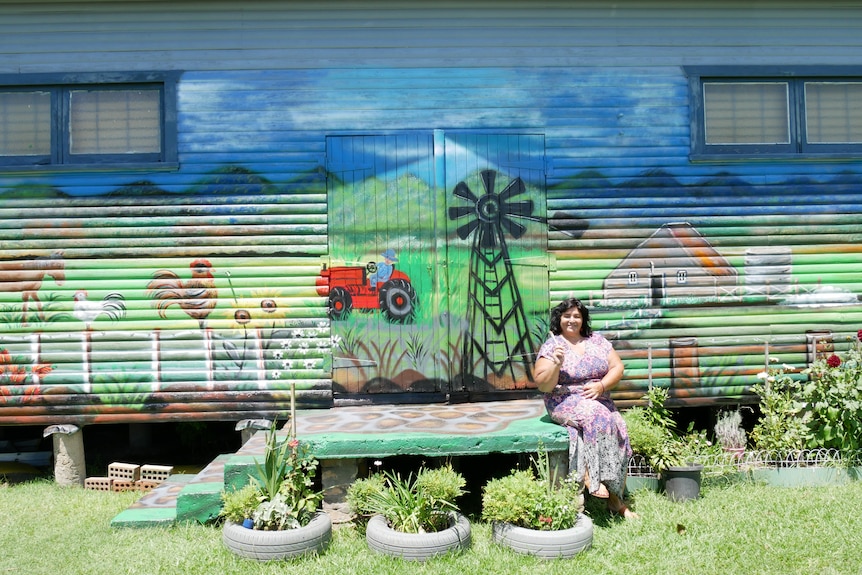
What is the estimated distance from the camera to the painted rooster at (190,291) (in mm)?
7172

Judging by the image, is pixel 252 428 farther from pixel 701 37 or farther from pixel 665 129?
pixel 701 37

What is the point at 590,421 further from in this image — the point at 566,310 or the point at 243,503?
the point at 243,503

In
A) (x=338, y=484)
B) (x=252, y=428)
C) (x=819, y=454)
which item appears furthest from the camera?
Result: (x=252, y=428)

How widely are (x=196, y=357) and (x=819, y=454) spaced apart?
581 cm

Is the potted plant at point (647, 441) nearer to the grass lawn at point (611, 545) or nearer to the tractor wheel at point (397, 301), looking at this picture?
the grass lawn at point (611, 545)

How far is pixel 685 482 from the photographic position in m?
5.93

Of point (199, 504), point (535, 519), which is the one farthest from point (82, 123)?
point (535, 519)

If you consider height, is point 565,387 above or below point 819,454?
above

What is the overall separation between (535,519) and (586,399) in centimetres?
110

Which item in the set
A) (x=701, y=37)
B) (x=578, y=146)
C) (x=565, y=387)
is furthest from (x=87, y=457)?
(x=701, y=37)

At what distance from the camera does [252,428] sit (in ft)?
23.2

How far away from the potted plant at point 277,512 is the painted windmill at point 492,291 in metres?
2.36

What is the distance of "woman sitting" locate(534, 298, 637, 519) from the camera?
18.1 ft

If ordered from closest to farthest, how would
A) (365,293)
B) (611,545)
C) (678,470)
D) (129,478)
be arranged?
(611,545)
(678,470)
(129,478)
(365,293)
